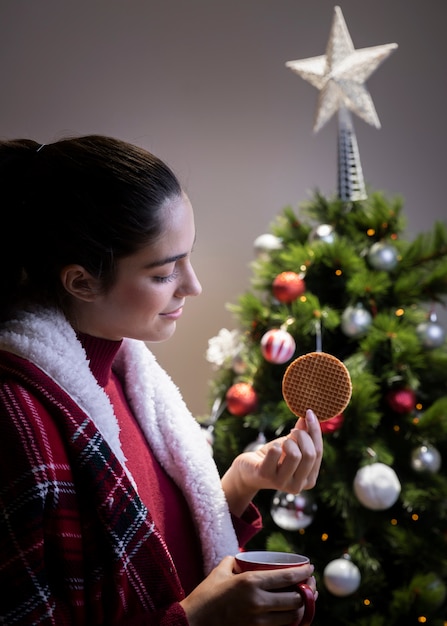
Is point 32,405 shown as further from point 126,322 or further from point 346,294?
point 346,294

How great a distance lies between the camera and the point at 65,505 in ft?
2.68

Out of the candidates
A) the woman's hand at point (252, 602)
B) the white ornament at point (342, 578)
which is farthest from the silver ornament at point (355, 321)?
the woman's hand at point (252, 602)

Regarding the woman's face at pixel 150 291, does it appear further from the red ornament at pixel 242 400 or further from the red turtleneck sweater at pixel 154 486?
the red ornament at pixel 242 400

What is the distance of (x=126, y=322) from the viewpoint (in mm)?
976

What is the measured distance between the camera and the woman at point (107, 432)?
0.80 metres

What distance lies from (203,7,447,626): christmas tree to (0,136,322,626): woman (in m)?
0.72

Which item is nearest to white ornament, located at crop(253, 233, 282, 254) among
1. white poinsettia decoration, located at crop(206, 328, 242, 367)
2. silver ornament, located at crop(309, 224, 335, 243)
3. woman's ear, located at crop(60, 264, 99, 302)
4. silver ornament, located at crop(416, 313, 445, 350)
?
silver ornament, located at crop(309, 224, 335, 243)

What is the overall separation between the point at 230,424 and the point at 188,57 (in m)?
1.40

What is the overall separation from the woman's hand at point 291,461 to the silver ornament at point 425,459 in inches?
34.0

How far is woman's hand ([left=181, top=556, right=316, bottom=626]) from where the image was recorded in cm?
81

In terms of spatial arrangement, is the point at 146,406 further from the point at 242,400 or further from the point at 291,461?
the point at 242,400

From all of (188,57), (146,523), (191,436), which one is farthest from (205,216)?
(146,523)

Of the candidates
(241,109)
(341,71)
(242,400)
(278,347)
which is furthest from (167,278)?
(241,109)

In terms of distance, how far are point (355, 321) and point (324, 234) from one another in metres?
0.27
